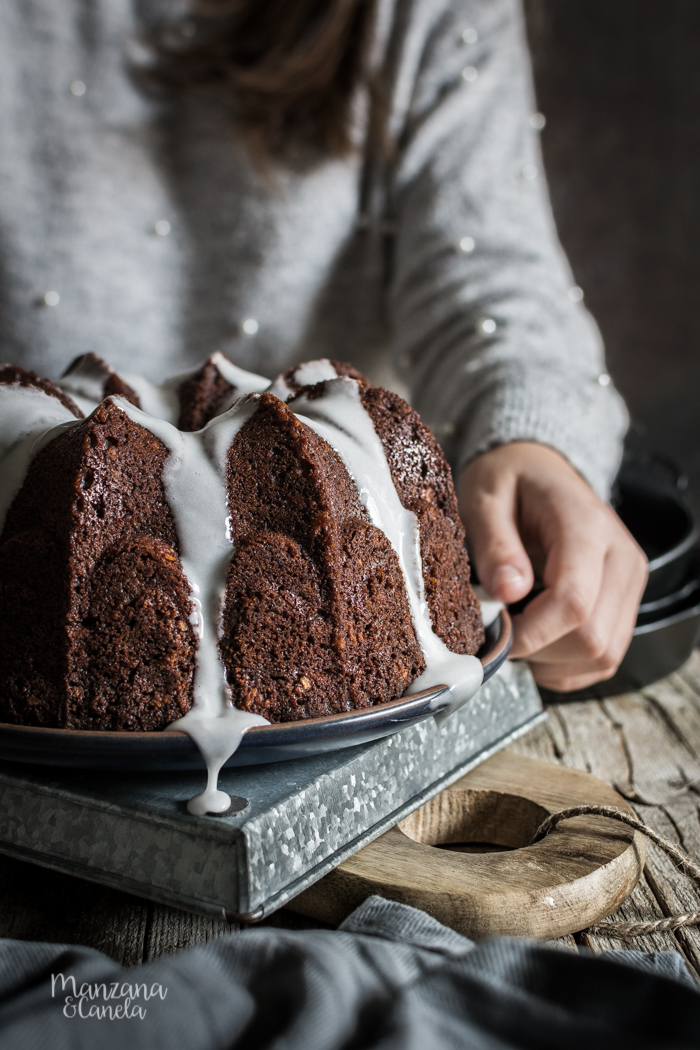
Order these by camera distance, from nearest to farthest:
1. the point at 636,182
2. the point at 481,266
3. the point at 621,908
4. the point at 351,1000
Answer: the point at 351,1000 → the point at 621,908 → the point at 481,266 → the point at 636,182

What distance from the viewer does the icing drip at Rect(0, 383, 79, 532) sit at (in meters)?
0.74

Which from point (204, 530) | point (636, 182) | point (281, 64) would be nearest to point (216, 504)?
point (204, 530)

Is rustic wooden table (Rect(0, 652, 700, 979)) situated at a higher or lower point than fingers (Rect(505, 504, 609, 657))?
lower

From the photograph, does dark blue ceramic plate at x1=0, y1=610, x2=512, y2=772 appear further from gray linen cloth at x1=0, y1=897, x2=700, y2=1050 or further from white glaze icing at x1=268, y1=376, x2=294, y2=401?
white glaze icing at x1=268, y1=376, x2=294, y2=401

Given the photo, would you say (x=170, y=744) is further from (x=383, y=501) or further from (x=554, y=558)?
(x=554, y=558)

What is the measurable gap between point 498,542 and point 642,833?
1.11 feet

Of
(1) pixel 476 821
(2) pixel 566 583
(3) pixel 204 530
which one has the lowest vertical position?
(1) pixel 476 821

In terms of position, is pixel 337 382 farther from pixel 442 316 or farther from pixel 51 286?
pixel 51 286

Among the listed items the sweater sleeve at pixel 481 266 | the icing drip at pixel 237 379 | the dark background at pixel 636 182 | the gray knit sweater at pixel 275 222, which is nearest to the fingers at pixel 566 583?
A: the sweater sleeve at pixel 481 266

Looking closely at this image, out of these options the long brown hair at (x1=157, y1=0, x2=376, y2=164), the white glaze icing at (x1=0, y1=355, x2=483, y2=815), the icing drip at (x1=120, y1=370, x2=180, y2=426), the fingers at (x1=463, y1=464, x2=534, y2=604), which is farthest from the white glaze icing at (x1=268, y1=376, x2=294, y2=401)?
the long brown hair at (x1=157, y1=0, x2=376, y2=164)

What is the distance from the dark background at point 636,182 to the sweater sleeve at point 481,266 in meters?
0.69

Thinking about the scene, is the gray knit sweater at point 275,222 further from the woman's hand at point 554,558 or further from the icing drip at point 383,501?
the icing drip at point 383,501

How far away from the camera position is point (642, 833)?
2.56 ft

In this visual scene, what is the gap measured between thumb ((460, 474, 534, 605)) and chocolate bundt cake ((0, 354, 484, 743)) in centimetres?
17
